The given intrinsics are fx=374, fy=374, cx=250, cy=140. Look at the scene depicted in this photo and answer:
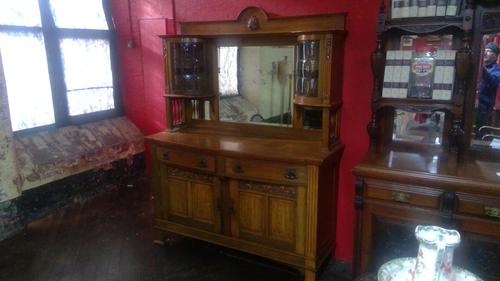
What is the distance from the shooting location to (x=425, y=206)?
2168 millimetres

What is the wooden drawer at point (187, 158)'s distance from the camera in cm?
278

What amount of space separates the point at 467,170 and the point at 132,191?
331cm

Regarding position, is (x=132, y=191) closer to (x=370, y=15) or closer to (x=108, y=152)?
(x=108, y=152)

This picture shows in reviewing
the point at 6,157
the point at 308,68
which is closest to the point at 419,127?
the point at 308,68

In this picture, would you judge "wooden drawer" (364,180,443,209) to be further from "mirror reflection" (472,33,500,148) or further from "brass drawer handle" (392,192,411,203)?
"mirror reflection" (472,33,500,148)

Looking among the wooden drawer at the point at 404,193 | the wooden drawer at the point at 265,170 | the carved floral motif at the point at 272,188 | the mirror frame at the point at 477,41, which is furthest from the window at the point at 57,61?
the mirror frame at the point at 477,41

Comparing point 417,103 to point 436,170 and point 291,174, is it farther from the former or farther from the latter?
point 291,174

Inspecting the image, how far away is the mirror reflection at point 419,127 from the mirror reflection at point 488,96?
0.21m

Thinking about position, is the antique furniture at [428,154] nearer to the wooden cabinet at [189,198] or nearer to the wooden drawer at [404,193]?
the wooden drawer at [404,193]

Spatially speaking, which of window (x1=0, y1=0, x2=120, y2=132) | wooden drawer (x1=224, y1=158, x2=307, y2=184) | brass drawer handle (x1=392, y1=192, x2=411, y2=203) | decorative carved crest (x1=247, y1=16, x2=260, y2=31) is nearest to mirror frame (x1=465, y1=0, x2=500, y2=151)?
brass drawer handle (x1=392, y1=192, x2=411, y2=203)

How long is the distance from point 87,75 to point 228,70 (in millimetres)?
1787

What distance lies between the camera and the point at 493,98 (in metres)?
2.38

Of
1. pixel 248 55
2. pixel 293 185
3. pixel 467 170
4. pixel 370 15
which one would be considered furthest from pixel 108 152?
pixel 467 170

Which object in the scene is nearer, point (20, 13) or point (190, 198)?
point (190, 198)
